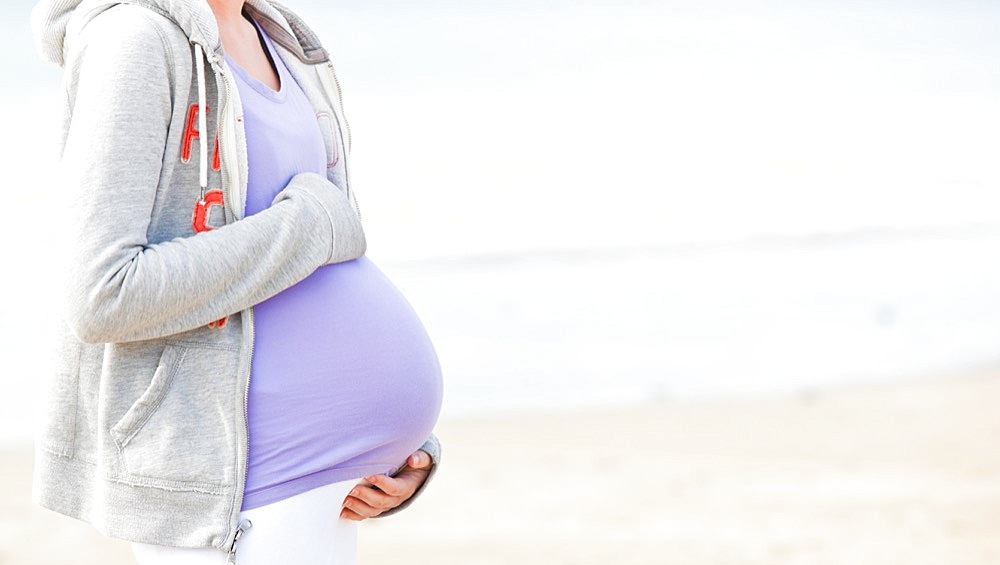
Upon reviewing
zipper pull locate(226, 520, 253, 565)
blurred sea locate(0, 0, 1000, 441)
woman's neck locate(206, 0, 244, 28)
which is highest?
woman's neck locate(206, 0, 244, 28)

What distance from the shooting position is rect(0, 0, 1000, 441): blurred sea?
583cm

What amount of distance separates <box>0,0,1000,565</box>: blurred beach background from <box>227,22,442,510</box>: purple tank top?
27 centimetres

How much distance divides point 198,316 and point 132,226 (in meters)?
0.13

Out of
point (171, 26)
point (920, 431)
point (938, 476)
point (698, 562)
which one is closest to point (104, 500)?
point (171, 26)

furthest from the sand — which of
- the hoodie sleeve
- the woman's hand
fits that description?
the hoodie sleeve

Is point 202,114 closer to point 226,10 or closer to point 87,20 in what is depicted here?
point 87,20

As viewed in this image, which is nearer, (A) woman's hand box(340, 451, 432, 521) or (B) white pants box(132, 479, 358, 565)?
(B) white pants box(132, 479, 358, 565)

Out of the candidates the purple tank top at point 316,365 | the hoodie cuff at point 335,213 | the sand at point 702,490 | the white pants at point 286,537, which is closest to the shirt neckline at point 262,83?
the purple tank top at point 316,365

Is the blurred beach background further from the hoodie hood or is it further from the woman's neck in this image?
the woman's neck

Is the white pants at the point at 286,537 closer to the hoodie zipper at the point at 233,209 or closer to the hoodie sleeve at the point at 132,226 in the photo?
the hoodie zipper at the point at 233,209

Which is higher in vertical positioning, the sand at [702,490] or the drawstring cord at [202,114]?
the drawstring cord at [202,114]

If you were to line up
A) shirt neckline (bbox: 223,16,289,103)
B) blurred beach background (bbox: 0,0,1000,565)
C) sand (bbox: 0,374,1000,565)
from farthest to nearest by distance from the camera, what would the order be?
blurred beach background (bbox: 0,0,1000,565) < sand (bbox: 0,374,1000,565) < shirt neckline (bbox: 223,16,289,103)

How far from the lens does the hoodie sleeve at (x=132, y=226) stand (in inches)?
49.1

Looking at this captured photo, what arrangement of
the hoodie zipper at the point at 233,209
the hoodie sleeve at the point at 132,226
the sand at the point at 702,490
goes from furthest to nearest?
the sand at the point at 702,490, the hoodie zipper at the point at 233,209, the hoodie sleeve at the point at 132,226
